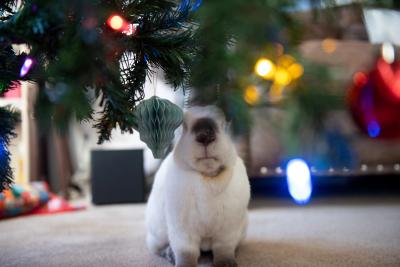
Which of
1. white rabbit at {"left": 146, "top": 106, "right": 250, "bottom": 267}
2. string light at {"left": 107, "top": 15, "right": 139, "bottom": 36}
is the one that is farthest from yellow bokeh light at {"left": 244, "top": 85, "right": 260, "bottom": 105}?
white rabbit at {"left": 146, "top": 106, "right": 250, "bottom": 267}

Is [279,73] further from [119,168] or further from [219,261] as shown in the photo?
[119,168]

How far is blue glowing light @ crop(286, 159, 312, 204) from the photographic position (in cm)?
131

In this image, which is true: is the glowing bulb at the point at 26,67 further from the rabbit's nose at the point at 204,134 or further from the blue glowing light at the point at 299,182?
the blue glowing light at the point at 299,182

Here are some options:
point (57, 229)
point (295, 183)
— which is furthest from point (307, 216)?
point (57, 229)

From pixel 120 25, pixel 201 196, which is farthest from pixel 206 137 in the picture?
pixel 120 25

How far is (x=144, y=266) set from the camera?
2.75 ft

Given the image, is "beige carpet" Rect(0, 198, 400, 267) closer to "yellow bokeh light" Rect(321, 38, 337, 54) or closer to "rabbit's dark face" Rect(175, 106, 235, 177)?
"rabbit's dark face" Rect(175, 106, 235, 177)

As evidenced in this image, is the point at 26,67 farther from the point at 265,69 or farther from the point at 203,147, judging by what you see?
the point at 265,69

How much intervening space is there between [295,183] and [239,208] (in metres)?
0.78

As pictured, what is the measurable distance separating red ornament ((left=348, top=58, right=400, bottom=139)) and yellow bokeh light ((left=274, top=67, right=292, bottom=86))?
0.32ft

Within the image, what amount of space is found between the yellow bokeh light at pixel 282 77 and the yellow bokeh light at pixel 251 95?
2 cm

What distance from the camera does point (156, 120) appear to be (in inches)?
27.1

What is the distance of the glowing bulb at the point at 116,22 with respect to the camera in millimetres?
538

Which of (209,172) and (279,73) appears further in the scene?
(209,172)
